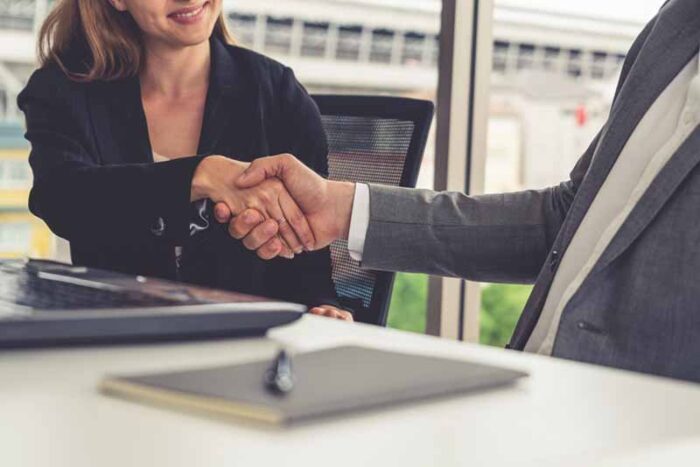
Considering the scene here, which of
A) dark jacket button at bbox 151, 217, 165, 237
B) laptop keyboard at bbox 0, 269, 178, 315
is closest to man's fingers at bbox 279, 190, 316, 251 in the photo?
dark jacket button at bbox 151, 217, 165, 237

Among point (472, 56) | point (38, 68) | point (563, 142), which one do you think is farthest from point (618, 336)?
point (563, 142)

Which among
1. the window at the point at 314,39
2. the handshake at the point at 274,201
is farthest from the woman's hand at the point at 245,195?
the window at the point at 314,39

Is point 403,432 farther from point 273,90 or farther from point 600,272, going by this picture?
point 273,90

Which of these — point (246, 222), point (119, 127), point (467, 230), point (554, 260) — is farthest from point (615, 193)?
point (119, 127)

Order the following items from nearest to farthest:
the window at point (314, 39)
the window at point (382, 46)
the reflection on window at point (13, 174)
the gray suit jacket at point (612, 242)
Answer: the gray suit jacket at point (612, 242), the reflection on window at point (13, 174), the window at point (314, 39), the window at point (382, 46)

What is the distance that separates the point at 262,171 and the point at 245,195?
55 mm

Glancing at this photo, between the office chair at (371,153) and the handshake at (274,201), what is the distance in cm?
14

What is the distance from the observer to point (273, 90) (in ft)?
→ 6.15

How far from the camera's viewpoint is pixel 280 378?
459mm

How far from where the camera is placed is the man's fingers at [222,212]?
1522mm

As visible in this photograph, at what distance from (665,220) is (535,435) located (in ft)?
2.10

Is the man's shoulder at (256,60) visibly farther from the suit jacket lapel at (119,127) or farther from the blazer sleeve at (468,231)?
the blazer sleeve at (468,231)

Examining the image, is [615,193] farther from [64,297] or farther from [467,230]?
[64,297]

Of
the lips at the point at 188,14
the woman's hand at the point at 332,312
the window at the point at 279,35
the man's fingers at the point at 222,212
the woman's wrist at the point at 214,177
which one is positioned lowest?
the woman's hand at the point at 332,312
